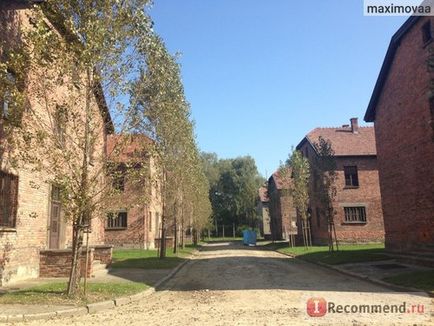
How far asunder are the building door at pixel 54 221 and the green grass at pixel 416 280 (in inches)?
473

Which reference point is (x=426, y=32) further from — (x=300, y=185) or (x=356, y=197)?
(x=356, y=197)

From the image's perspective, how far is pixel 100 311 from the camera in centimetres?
1018

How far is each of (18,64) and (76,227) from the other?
13.8ft

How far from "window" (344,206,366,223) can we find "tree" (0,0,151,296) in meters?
26.6

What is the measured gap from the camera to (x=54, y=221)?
17.6 metres

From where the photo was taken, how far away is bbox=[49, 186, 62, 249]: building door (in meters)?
17.3

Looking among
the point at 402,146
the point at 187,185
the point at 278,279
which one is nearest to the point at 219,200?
the point at 187,185

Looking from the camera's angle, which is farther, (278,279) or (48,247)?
(48,247)

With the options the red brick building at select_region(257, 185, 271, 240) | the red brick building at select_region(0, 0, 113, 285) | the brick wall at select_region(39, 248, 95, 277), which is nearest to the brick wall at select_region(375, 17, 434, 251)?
the red brick building at select_region(0, 0, 113, 285)

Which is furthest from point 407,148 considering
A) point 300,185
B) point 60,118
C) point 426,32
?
point 60,118

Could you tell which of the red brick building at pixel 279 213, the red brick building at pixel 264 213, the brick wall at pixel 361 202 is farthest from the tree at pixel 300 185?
the red brick building at pixel 264 213

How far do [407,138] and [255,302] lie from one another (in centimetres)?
1301

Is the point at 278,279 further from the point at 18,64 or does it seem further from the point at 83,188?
the point at 18,64

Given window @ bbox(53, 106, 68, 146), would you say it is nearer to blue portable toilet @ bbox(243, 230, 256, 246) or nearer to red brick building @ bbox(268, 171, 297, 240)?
red brick building @ bbox(268, 171, 297, 240)
